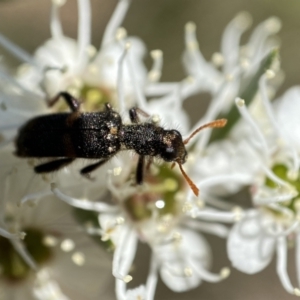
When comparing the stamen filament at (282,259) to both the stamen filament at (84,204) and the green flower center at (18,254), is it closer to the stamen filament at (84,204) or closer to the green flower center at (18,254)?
the stamen filament at (84,204)

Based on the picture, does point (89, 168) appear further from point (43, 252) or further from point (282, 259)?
point (282, 259)

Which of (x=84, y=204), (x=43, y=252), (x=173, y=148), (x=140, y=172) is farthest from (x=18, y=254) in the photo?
(x=173, y=148)

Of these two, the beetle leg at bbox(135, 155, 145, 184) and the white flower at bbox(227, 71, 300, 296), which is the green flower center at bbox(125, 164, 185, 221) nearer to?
the beetle leg at bbox(135, 155, 145, 184)

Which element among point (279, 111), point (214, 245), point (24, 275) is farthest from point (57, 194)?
point (214, 245)

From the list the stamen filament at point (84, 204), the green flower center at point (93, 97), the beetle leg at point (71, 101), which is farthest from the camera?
the green flower center at point (93, 97)

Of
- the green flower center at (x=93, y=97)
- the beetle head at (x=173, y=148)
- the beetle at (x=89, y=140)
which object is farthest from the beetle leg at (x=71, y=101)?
the beetle head at (x=173, y=148)

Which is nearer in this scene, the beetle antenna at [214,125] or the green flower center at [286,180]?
the beetle antenna at [214,125]

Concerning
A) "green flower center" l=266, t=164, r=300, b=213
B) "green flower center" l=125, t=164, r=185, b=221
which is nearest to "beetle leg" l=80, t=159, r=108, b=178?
"green flower center" l=125, t=164, r=185, b=221
